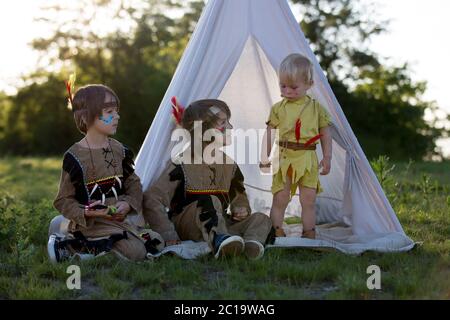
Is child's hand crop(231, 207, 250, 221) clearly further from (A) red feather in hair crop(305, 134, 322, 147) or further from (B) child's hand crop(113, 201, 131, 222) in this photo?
(B) child's hand crop(113, 201, 131, 222)

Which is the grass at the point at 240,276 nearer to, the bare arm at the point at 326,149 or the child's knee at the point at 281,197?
the child's knee at the point at 281,197

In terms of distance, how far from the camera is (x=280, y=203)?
14.9 ft

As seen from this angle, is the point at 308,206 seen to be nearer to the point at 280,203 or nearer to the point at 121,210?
the point at 280,203

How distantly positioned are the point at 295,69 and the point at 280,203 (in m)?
0.91

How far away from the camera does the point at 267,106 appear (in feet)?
18.0

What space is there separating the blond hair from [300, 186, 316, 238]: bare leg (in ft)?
2.41

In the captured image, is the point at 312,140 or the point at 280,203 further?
the point at 280,203

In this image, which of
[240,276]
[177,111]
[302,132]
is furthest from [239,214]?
[240,276]

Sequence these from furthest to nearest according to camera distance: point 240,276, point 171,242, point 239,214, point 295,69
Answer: point 239,214 → point 295,69 → point 171,242 → point 240,276

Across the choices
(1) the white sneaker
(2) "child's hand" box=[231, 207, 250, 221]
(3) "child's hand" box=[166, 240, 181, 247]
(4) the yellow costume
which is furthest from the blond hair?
(1) the white sneaker

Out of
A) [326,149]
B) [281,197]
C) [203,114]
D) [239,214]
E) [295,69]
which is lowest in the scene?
[239,214]

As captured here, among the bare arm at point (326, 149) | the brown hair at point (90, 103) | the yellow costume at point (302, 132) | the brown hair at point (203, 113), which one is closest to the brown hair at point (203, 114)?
the brown hair at point (203, 113)

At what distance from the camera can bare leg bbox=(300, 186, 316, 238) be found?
448cm

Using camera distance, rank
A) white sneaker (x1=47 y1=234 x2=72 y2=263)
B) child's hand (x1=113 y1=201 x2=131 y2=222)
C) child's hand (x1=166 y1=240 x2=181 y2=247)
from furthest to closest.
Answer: child's hand (x1=166 y1=240 x2=181 y2=247) → child's hand (x1=113 y1=201 x2=131 y2=222) → white sneaker (x1=47 y1=234 x2=72 y2=263)
